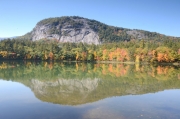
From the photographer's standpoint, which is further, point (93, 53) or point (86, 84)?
point (93, 53)

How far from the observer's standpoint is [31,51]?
82.6m

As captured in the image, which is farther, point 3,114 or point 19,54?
point 19,54

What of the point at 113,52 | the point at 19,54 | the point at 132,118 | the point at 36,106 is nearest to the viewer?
the point at 132,118

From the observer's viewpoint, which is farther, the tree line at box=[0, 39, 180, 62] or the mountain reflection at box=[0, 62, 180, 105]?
the tree line at box=[0, 39, 180, 62]

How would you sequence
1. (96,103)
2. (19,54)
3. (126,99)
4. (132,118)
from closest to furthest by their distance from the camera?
(132,118) → (96,103) → (126,99) → (19,54)

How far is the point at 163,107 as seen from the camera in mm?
13727

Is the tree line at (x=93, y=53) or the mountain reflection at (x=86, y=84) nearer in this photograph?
the mountain reflection at (x=86, y=84)

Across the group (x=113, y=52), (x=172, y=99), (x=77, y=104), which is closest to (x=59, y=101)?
(x=77, y=104)

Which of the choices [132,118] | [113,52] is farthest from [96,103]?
[113,52]

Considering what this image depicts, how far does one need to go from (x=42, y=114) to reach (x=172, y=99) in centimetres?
1142

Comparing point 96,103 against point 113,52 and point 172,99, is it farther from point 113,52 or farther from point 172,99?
point 113,52

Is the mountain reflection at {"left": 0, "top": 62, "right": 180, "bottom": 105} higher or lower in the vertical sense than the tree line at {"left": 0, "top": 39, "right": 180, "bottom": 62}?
lower

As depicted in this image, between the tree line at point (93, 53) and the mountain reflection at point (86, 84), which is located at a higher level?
the tree line at point (93, 53)

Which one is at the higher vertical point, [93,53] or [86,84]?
[93,53]
